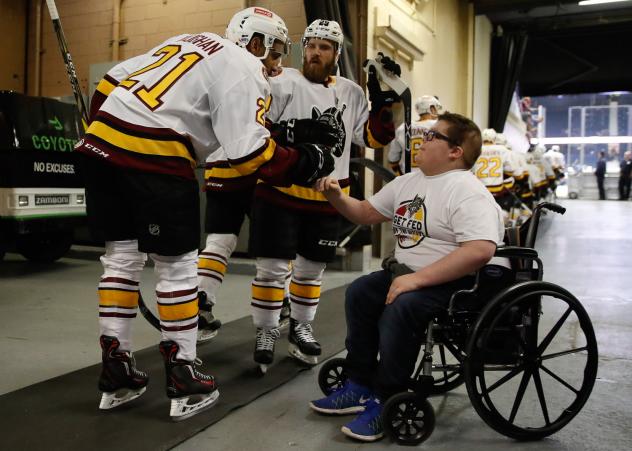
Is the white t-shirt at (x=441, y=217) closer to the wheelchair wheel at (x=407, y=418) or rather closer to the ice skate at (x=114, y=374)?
the wheelchair wheel at (x=407, y=418)

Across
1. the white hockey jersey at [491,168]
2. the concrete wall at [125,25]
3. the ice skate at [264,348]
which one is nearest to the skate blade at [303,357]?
the ice skate at [264,348]

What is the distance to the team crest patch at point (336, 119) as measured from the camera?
2.86 metres

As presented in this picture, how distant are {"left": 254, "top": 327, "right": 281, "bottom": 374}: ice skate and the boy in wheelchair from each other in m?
0.49

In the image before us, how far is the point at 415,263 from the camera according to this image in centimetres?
210

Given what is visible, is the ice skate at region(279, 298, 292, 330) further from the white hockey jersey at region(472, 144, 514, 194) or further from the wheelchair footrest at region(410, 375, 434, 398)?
the white hockey jersey at region(472, 144, 514, 194)

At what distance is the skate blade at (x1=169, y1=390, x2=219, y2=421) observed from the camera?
212 cm

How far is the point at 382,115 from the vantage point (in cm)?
301

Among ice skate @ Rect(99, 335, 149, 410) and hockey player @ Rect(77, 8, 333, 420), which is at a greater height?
hockey player @ Rect(77, 8, 333, 420)

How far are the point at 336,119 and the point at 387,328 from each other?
4.17 feet

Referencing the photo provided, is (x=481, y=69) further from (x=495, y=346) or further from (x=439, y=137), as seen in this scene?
(x=495, y=346)

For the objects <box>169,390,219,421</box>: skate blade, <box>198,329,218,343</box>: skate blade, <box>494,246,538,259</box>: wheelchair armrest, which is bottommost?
<box>169,390,219,421</box>: skate blade

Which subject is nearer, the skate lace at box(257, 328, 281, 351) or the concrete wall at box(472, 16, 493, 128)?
the skate lace at box(257, 328, 281, 351)

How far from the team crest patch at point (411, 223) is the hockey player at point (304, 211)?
63 centimetres

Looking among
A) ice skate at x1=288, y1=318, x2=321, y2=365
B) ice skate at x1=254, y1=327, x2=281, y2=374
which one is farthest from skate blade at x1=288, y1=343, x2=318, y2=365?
ice skate at x1=254, y1=327, x2=281, y2=374
